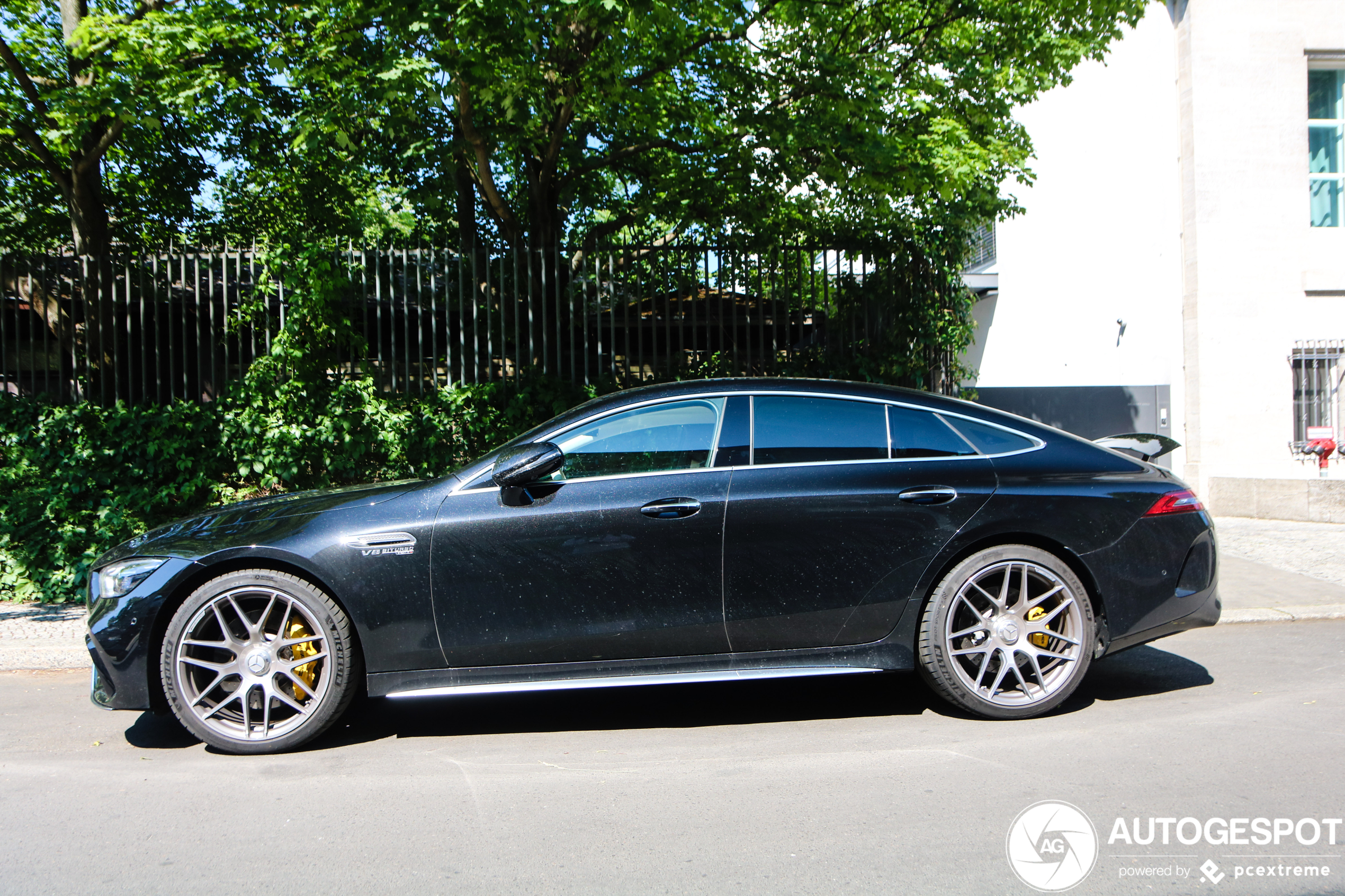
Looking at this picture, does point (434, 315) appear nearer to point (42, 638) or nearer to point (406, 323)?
point (406, 323)

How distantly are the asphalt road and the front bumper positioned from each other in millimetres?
327

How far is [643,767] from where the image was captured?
3.94 meters

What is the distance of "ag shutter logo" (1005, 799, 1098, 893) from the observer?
116 inches

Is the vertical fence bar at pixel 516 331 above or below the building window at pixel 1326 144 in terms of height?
below

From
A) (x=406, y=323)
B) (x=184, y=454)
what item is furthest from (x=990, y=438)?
(x=184, y=454)

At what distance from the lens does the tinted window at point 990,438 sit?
14.9 ft

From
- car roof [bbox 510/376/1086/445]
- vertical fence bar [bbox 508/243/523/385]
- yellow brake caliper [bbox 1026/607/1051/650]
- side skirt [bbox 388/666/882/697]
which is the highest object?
vertical fence bar [bbox 508/243/523/385]

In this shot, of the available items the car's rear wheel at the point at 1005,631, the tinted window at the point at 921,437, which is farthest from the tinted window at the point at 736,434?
the car's rear wheel at the point at 1005,631

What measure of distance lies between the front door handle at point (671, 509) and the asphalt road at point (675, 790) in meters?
1.03

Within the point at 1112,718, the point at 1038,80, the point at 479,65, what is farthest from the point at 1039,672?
the point at 1038,80

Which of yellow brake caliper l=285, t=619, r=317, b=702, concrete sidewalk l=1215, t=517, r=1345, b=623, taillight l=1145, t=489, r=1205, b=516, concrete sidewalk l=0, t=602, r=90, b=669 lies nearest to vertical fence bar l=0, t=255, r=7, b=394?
concrete sidewalk l=0, t=602, r=90, b=669

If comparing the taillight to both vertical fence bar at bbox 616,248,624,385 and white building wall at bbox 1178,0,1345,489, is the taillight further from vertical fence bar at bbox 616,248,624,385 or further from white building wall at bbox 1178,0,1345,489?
white building wall at bbox 1178,0,1345,489

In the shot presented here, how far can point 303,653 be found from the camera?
4223 millimetres

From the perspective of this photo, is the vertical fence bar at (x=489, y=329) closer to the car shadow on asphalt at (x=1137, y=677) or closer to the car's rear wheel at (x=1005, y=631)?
the car's rear wheel at (x=1005, y=631)
